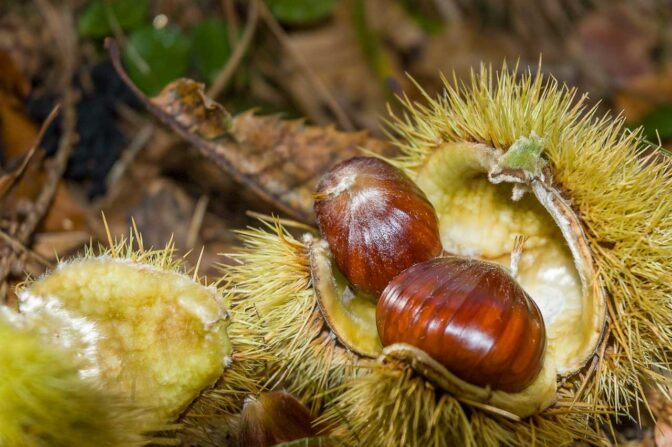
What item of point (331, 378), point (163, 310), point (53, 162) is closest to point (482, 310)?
point (331, 378)

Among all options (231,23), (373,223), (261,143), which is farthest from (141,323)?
(231,23)

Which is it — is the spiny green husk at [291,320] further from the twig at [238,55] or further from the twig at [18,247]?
the twig at [238,55]

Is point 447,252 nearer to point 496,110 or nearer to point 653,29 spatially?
point 496,110

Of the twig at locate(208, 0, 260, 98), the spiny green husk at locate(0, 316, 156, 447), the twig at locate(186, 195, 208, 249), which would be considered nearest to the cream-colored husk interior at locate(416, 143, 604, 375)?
the twig at locate(186, 195, 208, 249)

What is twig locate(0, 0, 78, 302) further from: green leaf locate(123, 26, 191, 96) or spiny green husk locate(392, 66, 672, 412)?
spiny green husk locate(392, 66, 672, 412)

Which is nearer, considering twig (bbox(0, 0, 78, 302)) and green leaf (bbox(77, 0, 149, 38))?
twig (bbox(0, 0, 78, 302))

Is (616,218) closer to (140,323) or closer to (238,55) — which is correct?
(140,323)

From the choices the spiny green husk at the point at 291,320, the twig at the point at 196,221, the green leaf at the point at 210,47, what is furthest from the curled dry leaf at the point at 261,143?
the green leaf at the point at 210,47
